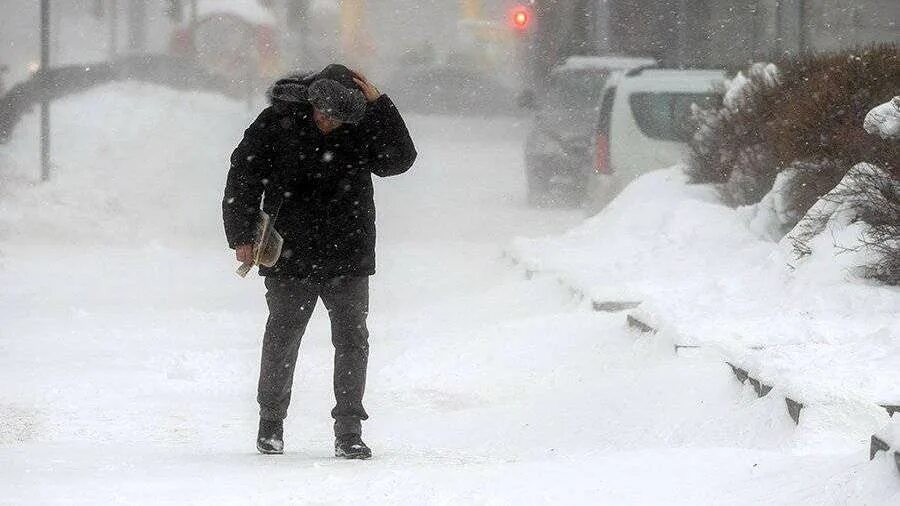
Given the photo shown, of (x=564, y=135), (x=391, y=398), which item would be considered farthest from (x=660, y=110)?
(x=391, y=398)

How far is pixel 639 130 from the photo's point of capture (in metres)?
16.3

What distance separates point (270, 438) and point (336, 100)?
1.25 metres

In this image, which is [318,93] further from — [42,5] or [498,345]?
[42,5]

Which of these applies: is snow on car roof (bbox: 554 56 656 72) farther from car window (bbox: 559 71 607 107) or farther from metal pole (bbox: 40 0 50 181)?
metal pole (bbox: 40 0 50 181)

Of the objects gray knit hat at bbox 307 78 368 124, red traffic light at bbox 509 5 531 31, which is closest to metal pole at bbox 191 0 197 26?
red traffic light at bbox 509 5 531 31

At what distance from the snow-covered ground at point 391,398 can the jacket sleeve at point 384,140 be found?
1.05m

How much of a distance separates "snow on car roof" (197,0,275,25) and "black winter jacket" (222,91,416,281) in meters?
26.1

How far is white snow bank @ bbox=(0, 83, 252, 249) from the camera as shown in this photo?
18172mm

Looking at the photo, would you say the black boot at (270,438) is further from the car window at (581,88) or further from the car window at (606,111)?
the car window at (581,88)

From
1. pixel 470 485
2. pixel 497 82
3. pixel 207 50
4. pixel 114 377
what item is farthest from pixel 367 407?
pixel 497 82

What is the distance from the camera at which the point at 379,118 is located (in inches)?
234

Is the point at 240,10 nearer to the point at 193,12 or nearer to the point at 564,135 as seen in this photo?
the point at 193,12

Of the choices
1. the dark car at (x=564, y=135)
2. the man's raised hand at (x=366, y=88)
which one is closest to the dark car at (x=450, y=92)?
the dark car at (x=564, y=135)

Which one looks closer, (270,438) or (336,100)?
(336,100)
